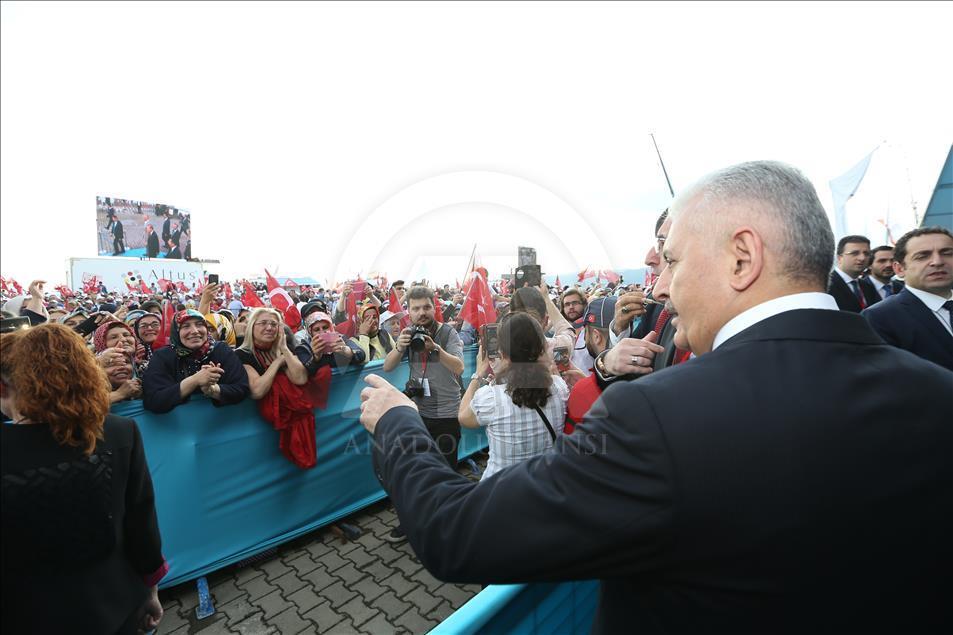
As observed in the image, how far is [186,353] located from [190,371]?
0.15m

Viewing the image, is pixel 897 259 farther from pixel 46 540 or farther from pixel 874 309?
pixel 46 540

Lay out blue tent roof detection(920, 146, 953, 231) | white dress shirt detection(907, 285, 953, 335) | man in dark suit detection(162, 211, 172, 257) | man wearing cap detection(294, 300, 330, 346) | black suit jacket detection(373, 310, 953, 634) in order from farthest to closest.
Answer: man in dark suit detection(162, 211, 172, 257), blue tent roof detection(920, 146, 953, 231), man wearing cap detection(294, 300, 330, 346), white dress shirt detection(907, 285, 953, 335), black suit jacket detection(373, 310, 953, 634)

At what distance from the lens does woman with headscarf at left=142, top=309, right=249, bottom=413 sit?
3400 mm

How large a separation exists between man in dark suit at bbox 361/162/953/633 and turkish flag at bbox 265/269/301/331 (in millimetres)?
6142

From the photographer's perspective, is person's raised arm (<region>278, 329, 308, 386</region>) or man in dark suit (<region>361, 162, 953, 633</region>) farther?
person's raised arm (<region>278, 329, 308, 386</region>)

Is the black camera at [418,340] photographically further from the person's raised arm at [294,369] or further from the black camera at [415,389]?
the person's raised arm at [294,369]

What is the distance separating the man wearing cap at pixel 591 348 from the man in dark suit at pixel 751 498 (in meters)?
1.52

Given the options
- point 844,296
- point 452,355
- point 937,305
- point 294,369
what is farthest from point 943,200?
point 294,369

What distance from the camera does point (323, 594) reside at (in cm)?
350

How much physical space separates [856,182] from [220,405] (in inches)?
632

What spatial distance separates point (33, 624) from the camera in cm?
166

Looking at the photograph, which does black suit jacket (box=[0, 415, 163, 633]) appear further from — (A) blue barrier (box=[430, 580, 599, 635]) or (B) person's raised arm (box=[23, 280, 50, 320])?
(B) person's raised arm (box=[23, 280, 50, 320])

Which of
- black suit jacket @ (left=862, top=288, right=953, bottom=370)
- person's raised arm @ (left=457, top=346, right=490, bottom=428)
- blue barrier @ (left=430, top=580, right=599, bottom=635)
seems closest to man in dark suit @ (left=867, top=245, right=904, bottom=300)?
black suit jacket @ (left=862, top=288, right=953, bottom=370)

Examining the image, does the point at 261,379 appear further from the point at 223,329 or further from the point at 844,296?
the point at 844,296
